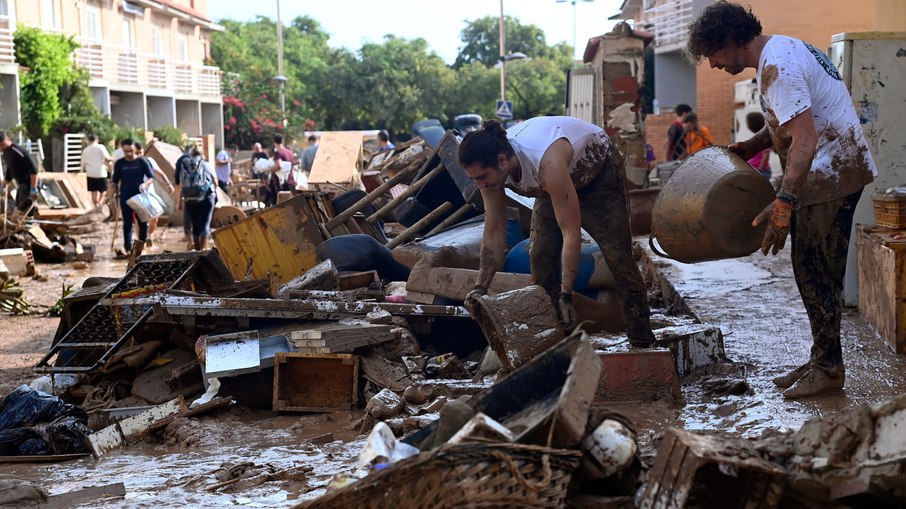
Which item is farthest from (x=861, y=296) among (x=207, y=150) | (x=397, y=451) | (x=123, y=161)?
(x=207, y=150)

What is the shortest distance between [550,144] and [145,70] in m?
39.6

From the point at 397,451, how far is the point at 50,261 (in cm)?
1295

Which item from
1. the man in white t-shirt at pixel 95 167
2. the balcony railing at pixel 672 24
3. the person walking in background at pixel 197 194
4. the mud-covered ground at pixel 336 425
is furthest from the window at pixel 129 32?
the mud-covered ground at pixel 336 425

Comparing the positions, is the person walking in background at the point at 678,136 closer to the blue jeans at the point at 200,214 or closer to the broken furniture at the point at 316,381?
the blue jeans at the point at 200,214

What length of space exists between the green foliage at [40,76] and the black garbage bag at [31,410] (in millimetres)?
26425

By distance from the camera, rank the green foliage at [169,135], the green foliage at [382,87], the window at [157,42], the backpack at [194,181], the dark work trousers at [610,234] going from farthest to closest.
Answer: the green foliage at [382,87] → the window at [157,42] → the green foliage at [169,135] → the backpack at [194,181] → the dark work trousers at [610,234]

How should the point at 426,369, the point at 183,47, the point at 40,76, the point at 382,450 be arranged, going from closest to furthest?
the point at 382,450 < the point at 426,369 < the point at 40,76 < the point at 183,47

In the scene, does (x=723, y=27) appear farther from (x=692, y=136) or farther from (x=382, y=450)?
(x=692, y=136)

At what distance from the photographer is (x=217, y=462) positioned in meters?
4.80

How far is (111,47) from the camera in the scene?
3894 centimetres

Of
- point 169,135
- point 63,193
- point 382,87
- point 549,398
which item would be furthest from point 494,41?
point 549,398

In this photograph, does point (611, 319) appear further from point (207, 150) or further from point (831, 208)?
point (207, 150)

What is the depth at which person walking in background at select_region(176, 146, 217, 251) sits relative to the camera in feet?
44.0

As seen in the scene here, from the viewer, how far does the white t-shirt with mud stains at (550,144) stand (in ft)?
16.2
